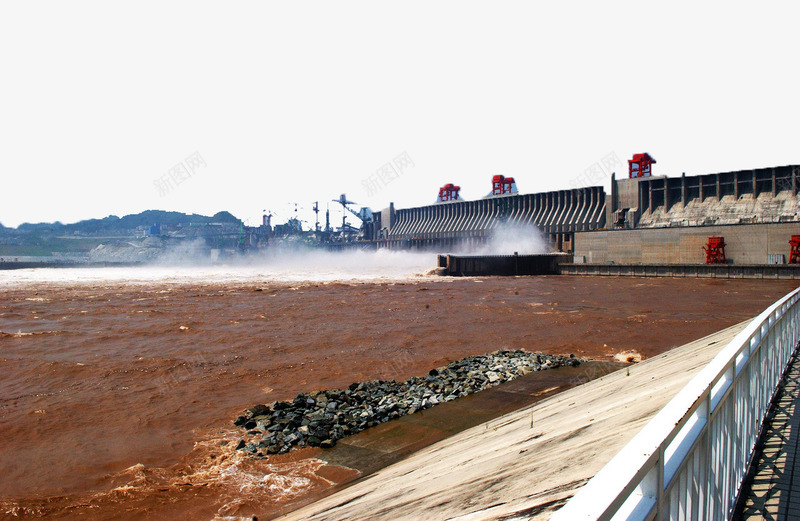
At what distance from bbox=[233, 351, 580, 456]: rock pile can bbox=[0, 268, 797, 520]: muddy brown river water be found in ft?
1.80

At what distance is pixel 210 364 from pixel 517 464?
13924 mm

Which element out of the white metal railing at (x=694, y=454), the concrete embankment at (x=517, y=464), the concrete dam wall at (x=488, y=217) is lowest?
the concrete embankment at (x=517, y=464)

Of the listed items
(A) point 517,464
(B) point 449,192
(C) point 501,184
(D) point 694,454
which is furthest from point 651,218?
(D) point 694,454

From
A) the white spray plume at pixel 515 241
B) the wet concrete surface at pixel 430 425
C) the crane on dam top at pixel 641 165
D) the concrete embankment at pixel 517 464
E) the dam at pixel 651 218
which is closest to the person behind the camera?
the concrete embankment at pixel 517 464

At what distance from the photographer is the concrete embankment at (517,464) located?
153 inches

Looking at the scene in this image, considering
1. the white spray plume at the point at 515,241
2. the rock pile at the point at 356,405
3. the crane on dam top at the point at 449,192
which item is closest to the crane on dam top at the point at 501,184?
the crane on dam top at the point at 449,192

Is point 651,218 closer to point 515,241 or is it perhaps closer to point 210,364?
point 515,241

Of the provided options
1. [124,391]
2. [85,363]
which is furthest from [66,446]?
[85,363]

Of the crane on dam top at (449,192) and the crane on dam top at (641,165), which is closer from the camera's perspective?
the crane on dam top at (641,165)

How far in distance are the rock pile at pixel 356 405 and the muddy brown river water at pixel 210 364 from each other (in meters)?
0.55

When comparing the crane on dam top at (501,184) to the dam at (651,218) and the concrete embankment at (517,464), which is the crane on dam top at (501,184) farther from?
the concrete embankment at (517,464)

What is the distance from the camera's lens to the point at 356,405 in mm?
11477

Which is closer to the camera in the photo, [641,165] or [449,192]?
[641,165]

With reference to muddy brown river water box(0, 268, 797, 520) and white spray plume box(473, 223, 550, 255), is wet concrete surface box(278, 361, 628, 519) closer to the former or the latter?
muddy brown river water box(0, 268, 797, 520)
